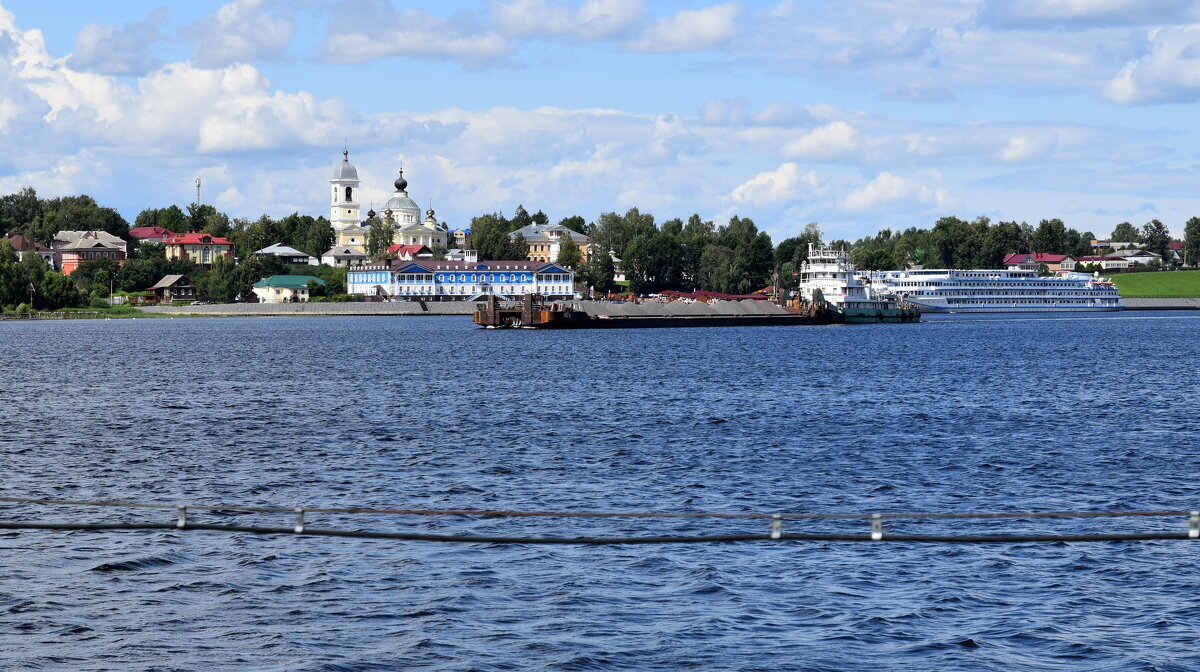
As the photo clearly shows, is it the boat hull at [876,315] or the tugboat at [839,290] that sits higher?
the tugboat at [839,290]

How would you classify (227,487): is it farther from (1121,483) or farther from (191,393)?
(191,393)

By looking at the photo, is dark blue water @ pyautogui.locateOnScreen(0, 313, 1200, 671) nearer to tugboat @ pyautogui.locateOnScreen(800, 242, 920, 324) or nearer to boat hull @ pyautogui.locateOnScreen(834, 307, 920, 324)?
boat hull @ pyautogui.locateOnScreen(834, 307, 920, 324)

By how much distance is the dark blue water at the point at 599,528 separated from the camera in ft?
61.2

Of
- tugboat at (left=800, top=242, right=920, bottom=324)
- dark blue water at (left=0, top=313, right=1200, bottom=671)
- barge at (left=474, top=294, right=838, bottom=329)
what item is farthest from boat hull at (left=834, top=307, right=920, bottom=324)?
dark blue water at (left=0, top=313, right=1200, bottom=671)

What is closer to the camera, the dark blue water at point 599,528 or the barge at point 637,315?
the dark blue water at point 599,528

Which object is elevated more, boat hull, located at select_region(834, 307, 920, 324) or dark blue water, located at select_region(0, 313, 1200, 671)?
boat hull, located at select_region(834, 307, 920, 324)

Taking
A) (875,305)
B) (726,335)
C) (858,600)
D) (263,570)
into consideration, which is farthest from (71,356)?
(875,305)

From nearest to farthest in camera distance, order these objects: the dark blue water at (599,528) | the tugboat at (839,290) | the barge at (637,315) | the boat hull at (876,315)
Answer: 1. the dark blue water at (599,528)
2. the barge at (637,315)
3. the boat hull at (876,315)
4. the tugboat at (839,290)

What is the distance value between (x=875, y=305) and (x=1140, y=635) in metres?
157

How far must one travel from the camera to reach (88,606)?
2048 cm

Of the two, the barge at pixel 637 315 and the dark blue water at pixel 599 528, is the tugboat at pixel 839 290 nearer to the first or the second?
the barge at pixel 637 315

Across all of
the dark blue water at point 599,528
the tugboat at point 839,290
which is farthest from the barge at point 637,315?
the dark blue water at point 599,528

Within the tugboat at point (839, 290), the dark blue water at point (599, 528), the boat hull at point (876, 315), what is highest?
the tugboat at point (839, 290)

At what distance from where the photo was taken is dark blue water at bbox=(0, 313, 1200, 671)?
18.6 metres
